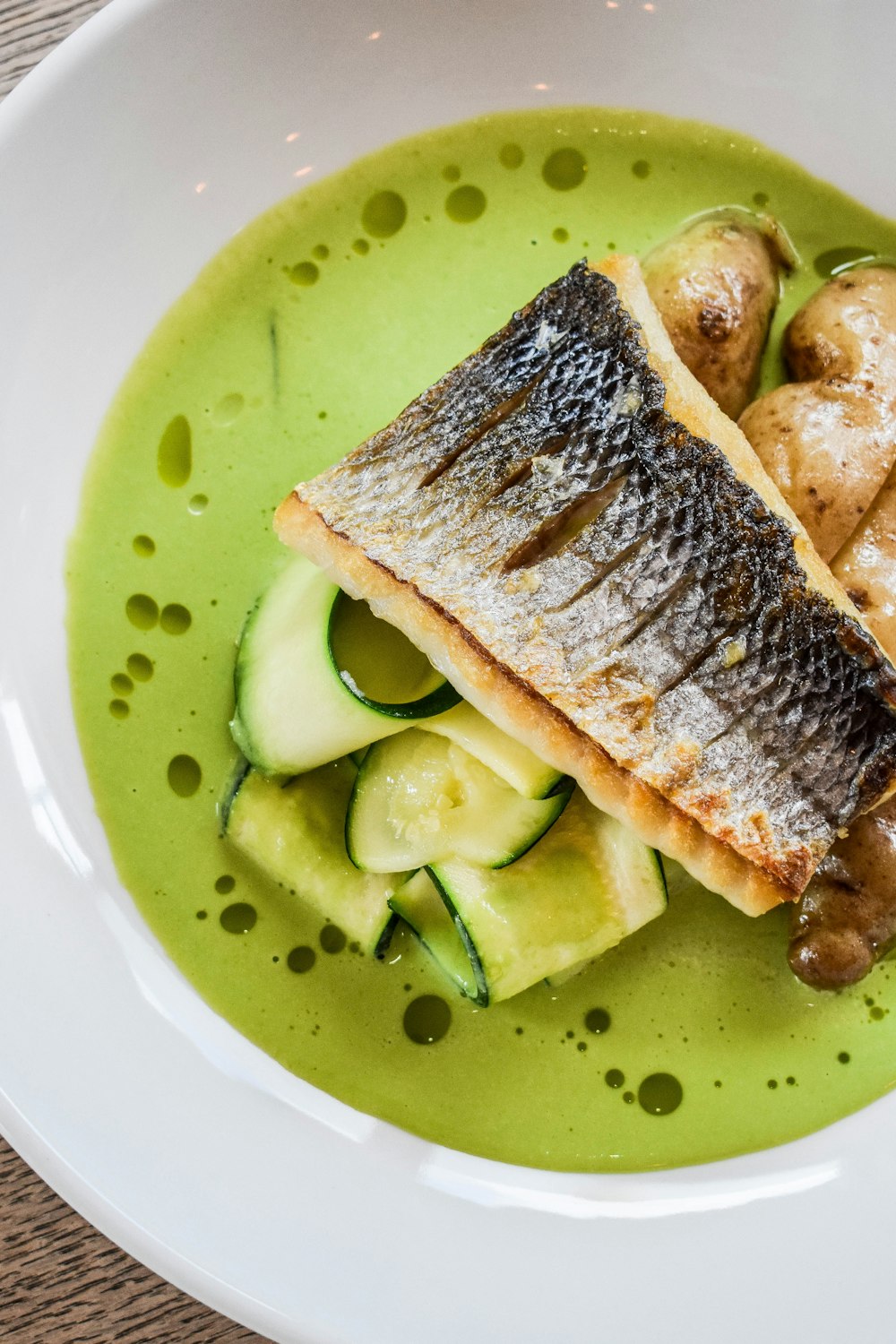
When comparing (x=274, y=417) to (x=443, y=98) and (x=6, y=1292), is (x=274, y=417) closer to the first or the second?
(x=443, y=98)

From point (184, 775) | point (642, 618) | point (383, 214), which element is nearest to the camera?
point (642, 618)

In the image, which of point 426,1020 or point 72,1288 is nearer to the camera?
point 72,1288

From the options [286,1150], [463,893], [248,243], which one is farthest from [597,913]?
[248,243]

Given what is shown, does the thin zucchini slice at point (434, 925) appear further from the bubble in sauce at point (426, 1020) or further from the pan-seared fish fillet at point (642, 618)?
the pan-seared fish fillet at point (642, 618)

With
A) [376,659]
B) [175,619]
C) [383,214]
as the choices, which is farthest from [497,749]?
[383,214]

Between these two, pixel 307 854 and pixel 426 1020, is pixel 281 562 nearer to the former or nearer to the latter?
pixel 307 854

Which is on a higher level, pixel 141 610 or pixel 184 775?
pixel 141 610

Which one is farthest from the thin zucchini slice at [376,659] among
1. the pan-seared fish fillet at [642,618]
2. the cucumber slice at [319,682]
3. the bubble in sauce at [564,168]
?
the bubble in sauce at [564,168]
